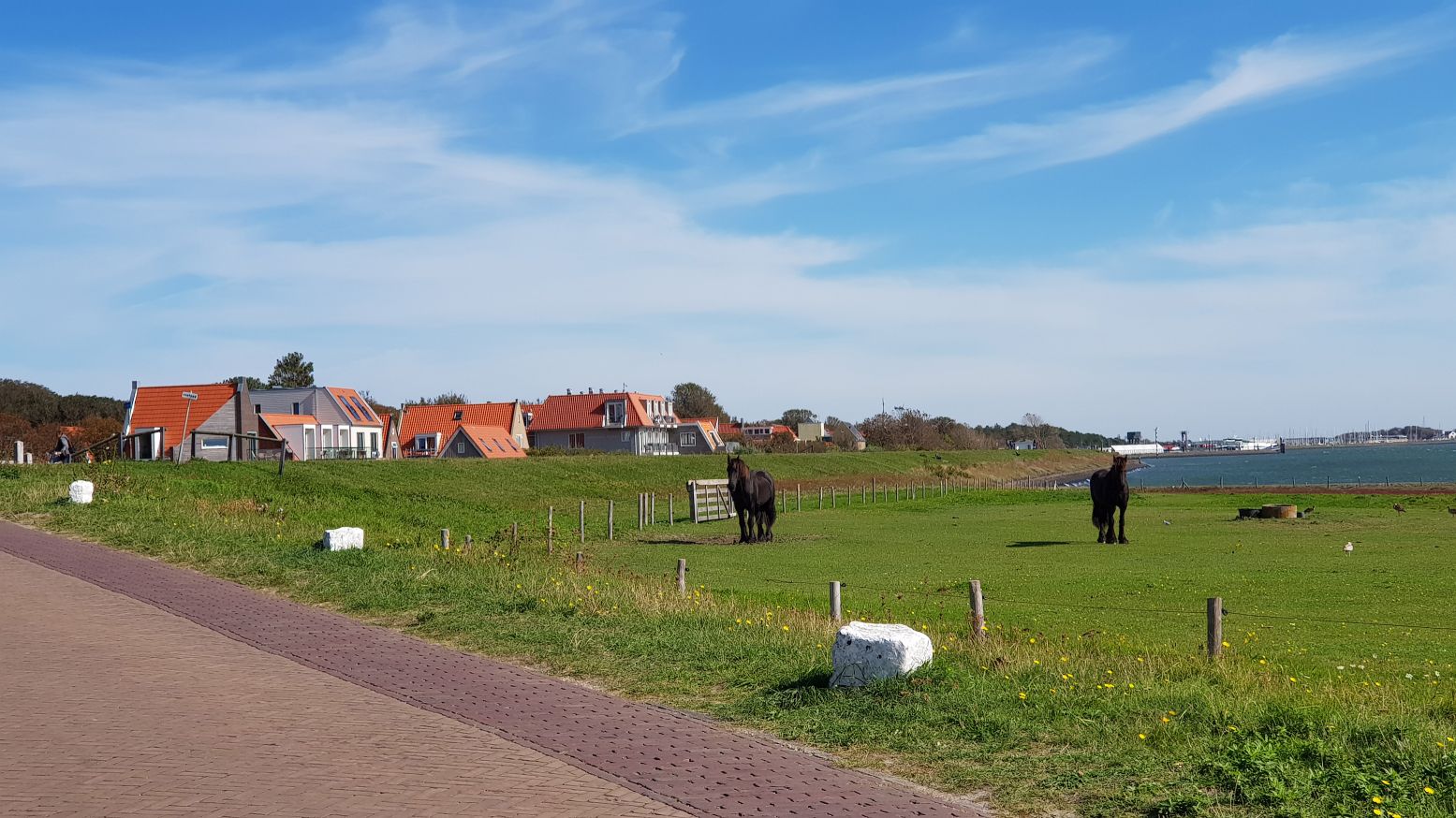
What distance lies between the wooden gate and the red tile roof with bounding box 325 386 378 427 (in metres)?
47.1

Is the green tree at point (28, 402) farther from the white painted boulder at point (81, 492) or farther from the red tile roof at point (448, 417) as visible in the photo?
→ the white painted boulder at point (81, 492)

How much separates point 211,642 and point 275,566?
676 centimetres

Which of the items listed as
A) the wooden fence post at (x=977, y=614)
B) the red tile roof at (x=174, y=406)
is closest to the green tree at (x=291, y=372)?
the red tile roof at (x=174, y=406)

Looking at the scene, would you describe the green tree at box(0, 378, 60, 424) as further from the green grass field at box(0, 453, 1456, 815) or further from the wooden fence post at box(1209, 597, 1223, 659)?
the wooden fence post at box(1209, 597, 1223, 659)

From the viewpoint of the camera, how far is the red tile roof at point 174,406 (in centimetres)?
7450

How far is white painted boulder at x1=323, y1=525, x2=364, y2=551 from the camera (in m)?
23.3

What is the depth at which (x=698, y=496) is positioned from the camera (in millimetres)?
51906

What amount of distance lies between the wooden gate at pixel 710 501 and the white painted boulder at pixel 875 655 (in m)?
37.6

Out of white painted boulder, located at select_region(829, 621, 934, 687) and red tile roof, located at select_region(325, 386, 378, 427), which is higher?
red tile roof, located at select_region(325, 386, 378, 427)

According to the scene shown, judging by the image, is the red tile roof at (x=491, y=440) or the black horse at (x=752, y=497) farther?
the red tile roof at (x=491, y=440)

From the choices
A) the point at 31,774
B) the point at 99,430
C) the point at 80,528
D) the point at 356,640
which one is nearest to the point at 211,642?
the point at 356,640

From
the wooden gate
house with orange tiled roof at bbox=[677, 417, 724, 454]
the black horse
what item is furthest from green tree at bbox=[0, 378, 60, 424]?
the black horse

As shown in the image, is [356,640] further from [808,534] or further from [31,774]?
→ [808,534]

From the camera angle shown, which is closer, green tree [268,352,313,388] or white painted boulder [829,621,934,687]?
white painted boulder [829,621,934,687]
